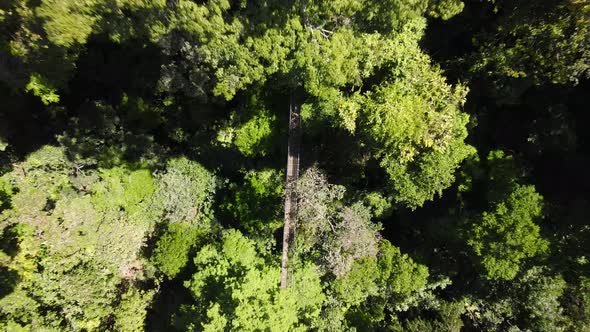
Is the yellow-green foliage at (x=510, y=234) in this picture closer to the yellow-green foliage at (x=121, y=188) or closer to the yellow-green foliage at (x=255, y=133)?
the yellow-green foliage at (x=255, y=133)

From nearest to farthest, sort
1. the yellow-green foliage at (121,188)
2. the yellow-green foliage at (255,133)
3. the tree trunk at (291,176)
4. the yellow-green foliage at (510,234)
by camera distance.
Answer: the yellow-green foliage at (510,234)
the yellow-green foliage at (255,133)
the tree trunk at (291,176)
the yellow-green foliage at (121,188)

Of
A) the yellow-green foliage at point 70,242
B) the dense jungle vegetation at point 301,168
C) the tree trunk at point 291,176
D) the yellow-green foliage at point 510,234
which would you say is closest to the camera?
the dense jungle vegetation at point 301,168

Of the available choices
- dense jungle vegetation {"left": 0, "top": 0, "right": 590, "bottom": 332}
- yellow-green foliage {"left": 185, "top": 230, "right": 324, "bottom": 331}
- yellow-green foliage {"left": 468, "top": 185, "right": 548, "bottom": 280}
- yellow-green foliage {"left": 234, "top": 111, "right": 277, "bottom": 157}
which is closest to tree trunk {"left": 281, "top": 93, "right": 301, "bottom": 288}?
dense jungle vegetation {"left": 0, "top": 0, "right": 590, "bottom": 332}

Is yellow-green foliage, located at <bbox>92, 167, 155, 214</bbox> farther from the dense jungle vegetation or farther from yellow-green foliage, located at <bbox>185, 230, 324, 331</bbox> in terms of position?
yellow-green foliage, located at <bbox>185, 230, 324, 331</bbox>

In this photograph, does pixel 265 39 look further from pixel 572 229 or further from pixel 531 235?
pixel 572 229

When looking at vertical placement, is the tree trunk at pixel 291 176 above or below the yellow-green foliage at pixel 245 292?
above

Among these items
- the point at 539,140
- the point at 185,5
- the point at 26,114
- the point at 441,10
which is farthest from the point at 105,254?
the point at 539,140

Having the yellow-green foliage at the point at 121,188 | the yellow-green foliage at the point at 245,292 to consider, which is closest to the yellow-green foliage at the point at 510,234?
the yellow-green foliage at the point at 245,292
